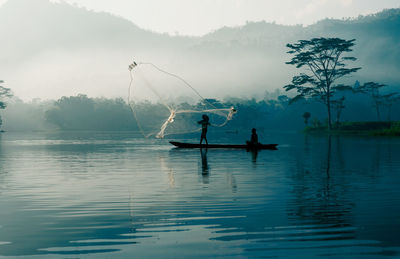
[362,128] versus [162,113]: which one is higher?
[162,113]

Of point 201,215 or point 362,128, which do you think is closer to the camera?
point 201,215

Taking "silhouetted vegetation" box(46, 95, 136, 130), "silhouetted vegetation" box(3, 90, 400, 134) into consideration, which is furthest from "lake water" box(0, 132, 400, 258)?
"silhouetted vegetation" box(46, 95, 136, 130)

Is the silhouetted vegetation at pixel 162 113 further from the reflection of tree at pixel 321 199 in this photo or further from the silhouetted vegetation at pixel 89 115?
the reflection of tree at pixel 321 199

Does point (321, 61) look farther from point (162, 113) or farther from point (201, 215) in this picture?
point (162, 113)

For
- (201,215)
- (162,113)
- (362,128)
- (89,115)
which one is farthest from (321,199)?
(89,115)

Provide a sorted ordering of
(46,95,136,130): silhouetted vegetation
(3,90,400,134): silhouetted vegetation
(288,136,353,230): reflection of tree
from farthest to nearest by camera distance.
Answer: (46,95,136,130): silhouetted vegetation, (3,90,400,134): silhouetted vegetation, (288,136,353,230): reflection of tree

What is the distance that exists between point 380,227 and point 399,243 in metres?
1.21

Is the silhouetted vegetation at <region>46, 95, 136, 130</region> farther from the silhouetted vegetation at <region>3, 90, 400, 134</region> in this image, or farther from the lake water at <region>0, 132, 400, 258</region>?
the lake water at <region>0, 132, 400, 258</region>

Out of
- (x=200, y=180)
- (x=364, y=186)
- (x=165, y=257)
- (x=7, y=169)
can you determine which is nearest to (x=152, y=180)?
(x=200, y=180)

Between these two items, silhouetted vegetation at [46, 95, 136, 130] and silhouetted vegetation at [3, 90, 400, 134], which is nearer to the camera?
silhouetted vegetation at [3, 90, 400, 134]

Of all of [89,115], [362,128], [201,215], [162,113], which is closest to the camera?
[201,215]

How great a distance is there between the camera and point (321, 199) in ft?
41.9

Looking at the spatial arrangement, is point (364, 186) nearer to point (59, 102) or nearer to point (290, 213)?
point (290, 213)

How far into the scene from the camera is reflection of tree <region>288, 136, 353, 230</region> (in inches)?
406
